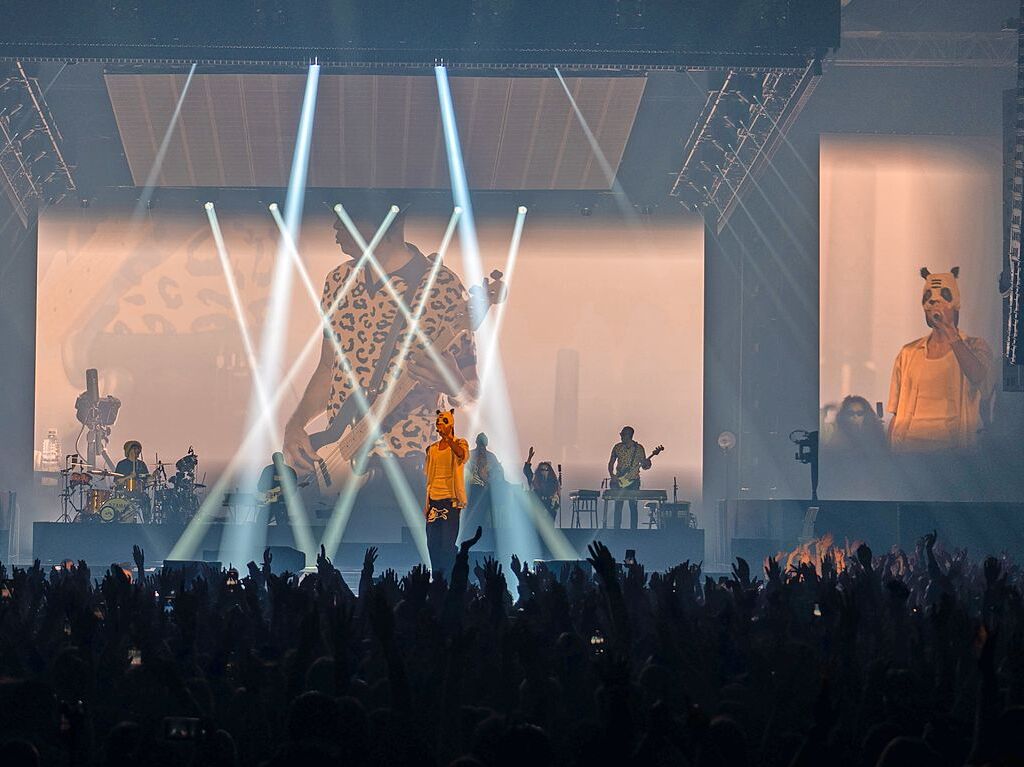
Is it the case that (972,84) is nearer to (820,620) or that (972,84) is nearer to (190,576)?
(190,576)

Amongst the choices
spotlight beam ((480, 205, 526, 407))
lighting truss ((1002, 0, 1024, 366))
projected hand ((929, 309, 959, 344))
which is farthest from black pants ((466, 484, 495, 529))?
projected hand ((929, 309, 959, 344))

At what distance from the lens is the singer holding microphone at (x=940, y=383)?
1850 cm

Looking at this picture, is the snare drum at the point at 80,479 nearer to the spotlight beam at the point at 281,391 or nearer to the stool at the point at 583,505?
the spotlight beam at the point at 281,391

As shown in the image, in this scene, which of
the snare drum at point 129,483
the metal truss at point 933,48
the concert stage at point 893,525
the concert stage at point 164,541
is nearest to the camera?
the concert stage at point 893,525

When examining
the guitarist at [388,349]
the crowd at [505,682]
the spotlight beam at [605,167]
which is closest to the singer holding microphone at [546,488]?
the guitarist at [388,349]

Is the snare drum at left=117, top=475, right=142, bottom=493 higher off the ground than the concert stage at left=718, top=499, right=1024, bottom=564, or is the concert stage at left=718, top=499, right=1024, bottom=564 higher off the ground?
the snare drum at left=117, top=475, right=142, bottom=493

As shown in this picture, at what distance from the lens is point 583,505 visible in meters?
20.2

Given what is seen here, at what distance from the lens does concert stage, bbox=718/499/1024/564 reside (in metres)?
13.0

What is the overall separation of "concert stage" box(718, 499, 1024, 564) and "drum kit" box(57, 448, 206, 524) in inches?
275

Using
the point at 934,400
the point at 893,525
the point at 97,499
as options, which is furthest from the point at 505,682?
the point at 934,400

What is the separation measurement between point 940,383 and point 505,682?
16.5 meters

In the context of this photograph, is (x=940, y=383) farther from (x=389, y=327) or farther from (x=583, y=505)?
(x=389, y=327)

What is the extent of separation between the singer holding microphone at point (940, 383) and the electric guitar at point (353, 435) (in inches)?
238

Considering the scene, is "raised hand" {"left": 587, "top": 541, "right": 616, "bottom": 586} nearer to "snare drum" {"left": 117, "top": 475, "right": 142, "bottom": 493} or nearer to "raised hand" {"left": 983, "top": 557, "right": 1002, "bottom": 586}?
"raised hand" {"left": 983, "top": 557, "right": 1002, "bottom": 586}
